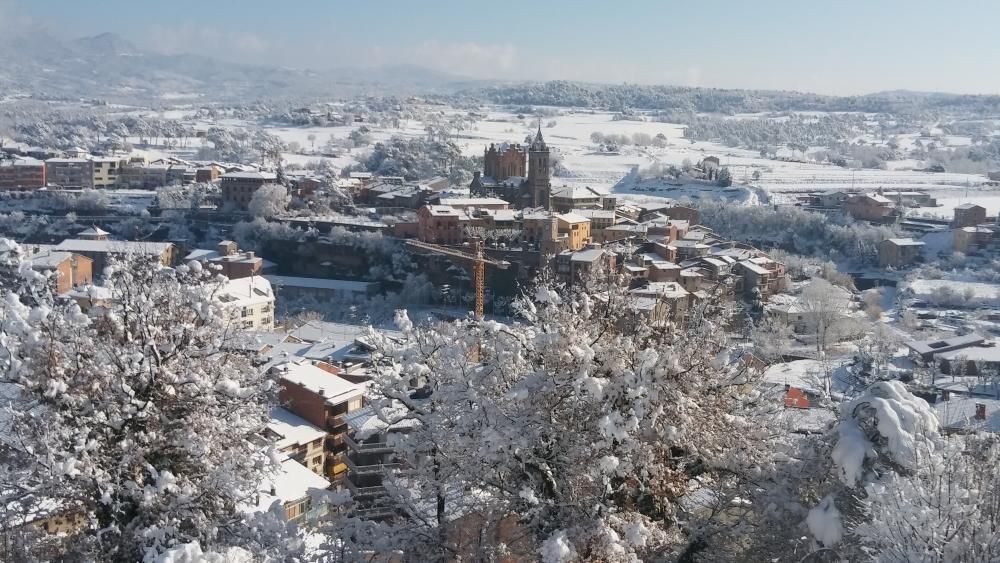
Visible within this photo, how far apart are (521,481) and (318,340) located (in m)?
12.3

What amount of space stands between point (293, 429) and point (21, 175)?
85.2 ft

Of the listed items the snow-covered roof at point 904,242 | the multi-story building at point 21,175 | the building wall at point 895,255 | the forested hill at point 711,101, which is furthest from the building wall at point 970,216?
the forested hill at point 711,101

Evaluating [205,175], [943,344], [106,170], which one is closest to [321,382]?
[943,344]

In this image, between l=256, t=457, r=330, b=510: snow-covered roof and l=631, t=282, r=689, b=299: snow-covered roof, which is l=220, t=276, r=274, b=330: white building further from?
l=256, t=457, r=330, b=510: snow-covered roof

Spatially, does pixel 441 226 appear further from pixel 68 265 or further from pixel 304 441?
pixel 304 441

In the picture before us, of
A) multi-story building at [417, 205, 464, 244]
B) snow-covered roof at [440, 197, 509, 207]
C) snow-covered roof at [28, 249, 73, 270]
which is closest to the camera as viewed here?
snow-covered roof at [28, 249, 73, 270]

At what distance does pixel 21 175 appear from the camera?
101 feet

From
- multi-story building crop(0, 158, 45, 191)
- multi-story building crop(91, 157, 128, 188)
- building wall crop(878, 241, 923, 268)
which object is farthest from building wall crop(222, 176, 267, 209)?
building wall crop(878, 241, 923, 268)

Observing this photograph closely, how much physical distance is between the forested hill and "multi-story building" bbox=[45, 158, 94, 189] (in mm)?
52353

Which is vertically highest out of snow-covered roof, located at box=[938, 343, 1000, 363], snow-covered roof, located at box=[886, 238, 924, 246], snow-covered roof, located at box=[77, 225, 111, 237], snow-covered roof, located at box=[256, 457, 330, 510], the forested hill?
the forested hill

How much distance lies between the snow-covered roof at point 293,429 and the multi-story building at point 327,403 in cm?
8

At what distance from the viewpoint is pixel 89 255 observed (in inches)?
851

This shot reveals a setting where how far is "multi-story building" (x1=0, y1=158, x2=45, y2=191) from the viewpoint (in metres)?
30.7

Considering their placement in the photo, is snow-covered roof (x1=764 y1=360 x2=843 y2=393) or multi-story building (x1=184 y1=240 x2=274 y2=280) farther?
multi-story building (x1=184 y1=240 x2=274 y2=280)
